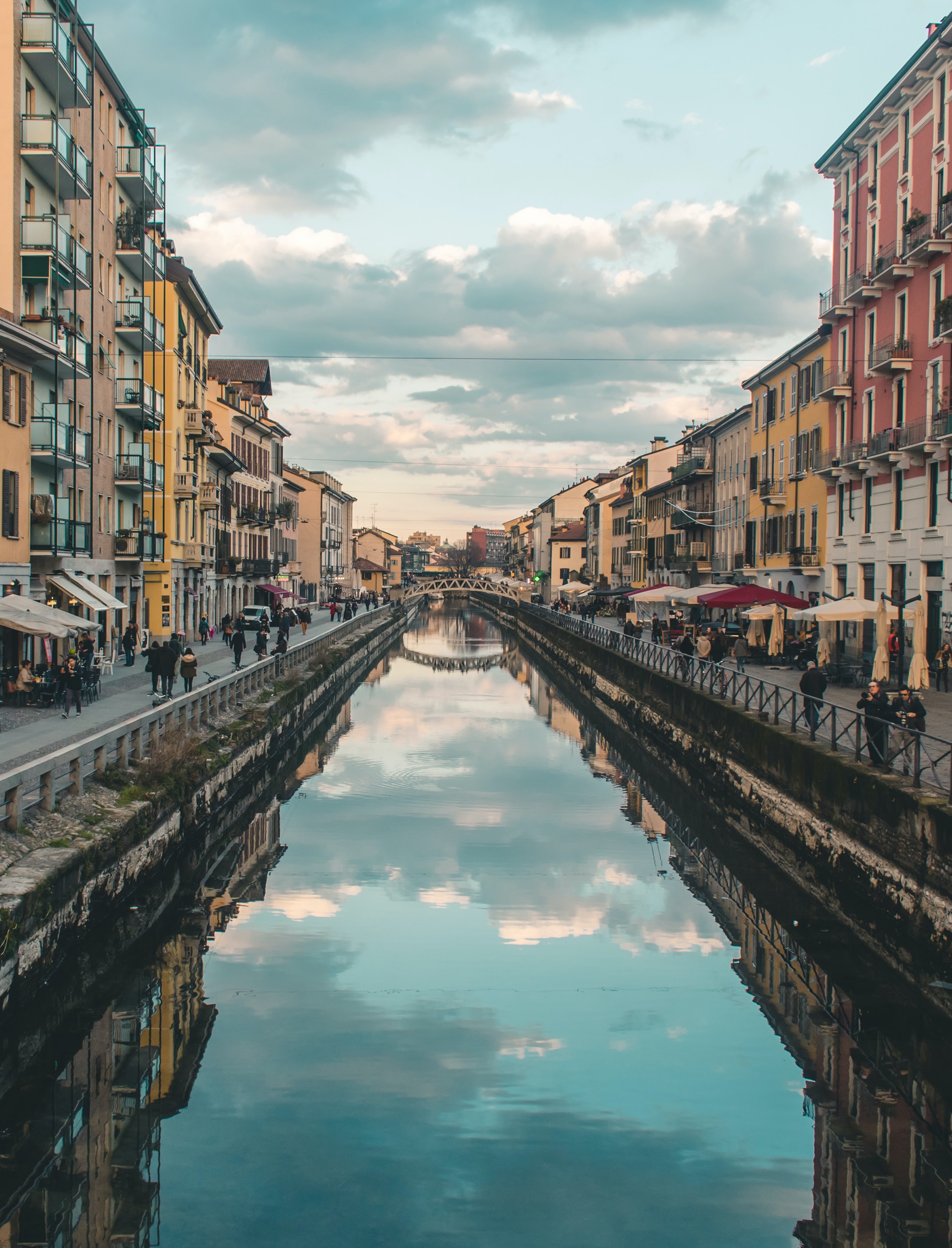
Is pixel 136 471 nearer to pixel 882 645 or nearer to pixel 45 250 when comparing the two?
pixel 45 250

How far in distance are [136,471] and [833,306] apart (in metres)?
23.7

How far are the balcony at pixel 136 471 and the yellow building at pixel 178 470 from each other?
42 mm

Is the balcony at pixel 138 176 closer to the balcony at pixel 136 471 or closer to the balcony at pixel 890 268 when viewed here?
the balcony at pixel 136 471

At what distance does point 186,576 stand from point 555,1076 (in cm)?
3970

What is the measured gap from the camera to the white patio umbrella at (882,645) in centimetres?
1995

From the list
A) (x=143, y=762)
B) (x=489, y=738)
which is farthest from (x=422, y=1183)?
(x=489, y=738)

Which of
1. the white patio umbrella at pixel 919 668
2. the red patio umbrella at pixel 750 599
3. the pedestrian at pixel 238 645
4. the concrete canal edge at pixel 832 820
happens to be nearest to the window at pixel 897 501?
the red patio umbrella at pixel 750 599

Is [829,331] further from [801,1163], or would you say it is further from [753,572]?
[801,1163]

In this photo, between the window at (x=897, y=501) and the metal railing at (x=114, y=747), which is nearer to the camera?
the metal railing at (x=114, y=747)

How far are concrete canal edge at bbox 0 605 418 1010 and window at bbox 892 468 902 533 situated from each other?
17767mm

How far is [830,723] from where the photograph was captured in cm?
1742

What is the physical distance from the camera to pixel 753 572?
4756cm

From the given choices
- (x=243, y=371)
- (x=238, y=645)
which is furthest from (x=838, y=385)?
(x=243, y=371)

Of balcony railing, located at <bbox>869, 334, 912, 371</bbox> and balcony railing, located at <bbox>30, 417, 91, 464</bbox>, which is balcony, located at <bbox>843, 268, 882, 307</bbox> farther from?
balcony railing, located at <bbox>30, 417, 91, 464</bbox>
